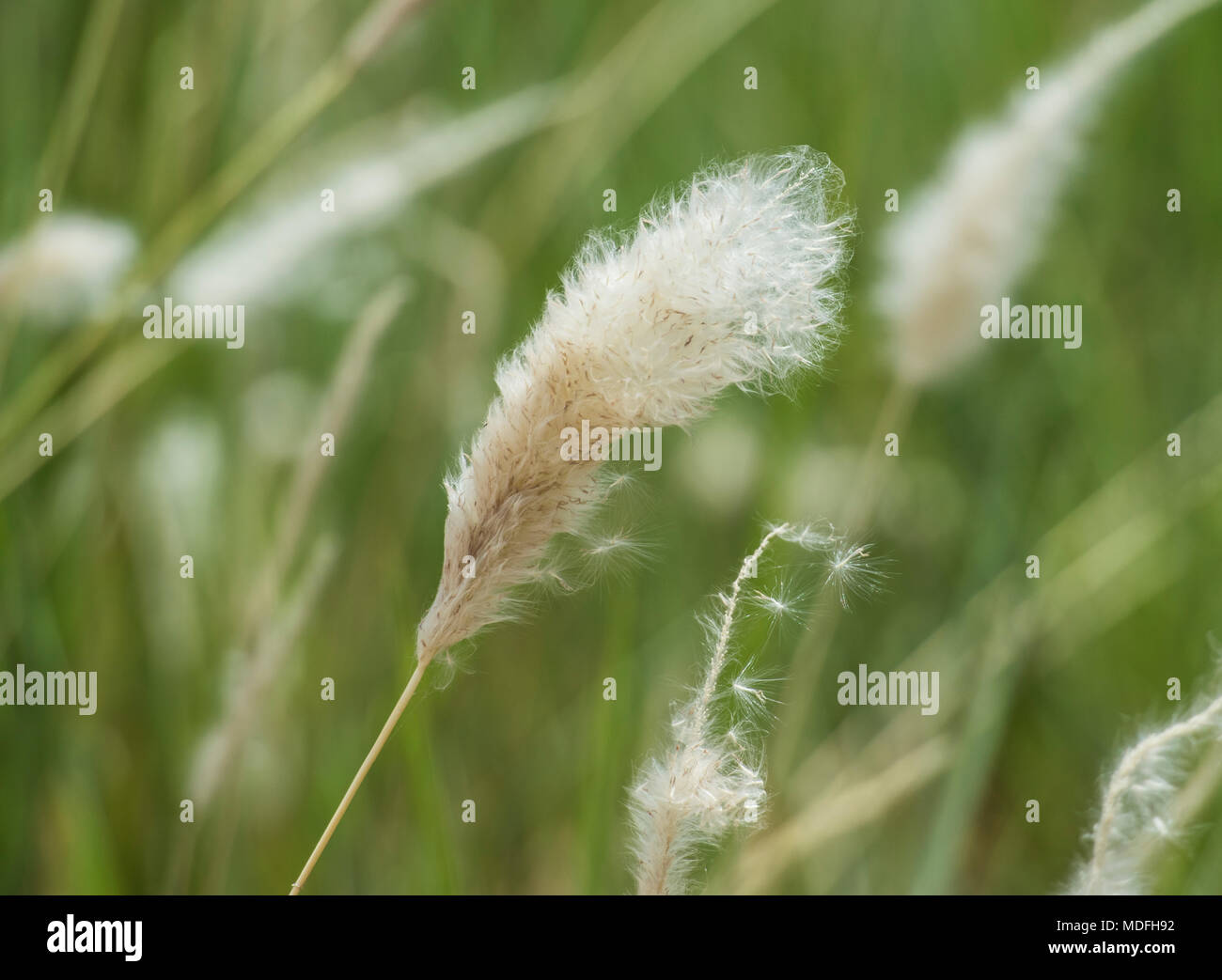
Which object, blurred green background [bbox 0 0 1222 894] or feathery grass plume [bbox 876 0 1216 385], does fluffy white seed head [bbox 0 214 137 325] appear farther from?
feathery grass plume [bbox 876 0 1216 385]

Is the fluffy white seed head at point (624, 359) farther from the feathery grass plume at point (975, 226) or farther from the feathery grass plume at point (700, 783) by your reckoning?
the feathery grass plume at point (975, 226)

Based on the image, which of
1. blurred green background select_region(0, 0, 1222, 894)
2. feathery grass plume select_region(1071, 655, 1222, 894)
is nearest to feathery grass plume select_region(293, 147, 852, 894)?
blurred green background select_region(0, 0, 1222, 894)

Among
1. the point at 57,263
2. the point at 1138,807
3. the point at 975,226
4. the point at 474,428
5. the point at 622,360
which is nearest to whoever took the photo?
the point at 622,360

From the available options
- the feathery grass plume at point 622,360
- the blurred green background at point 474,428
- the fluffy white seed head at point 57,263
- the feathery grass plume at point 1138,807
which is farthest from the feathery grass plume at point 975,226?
the fluffy white seed head at point 57,263

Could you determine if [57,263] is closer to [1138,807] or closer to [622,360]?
[622,360]

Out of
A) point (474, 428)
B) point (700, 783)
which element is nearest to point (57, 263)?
point (474, 428)
